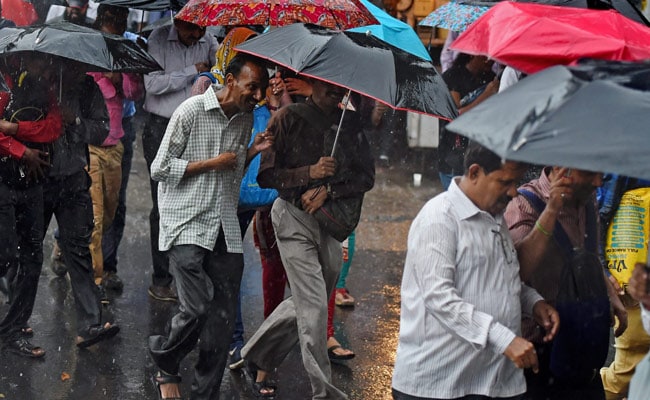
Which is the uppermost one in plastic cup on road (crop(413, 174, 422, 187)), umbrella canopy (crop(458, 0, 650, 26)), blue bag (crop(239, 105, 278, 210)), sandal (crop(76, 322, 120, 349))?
umbrella canopy (crop(458, 0, 650, 26))

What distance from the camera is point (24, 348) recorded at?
6.58 m

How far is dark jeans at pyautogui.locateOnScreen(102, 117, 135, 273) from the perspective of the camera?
8.15 m

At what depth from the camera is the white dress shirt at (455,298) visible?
160 inches

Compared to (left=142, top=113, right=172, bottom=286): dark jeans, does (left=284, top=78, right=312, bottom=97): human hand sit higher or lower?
higher

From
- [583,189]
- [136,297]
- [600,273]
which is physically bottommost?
[136,297]

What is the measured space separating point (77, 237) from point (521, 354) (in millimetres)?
3787

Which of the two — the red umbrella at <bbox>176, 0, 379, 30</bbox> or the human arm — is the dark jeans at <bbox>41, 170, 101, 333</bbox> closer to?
the red umbrella at <bbox>176, 0, 379, 30</bbox>

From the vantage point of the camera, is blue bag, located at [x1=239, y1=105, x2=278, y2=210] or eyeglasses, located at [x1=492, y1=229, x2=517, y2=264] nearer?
eyeglasses, located at [x1=492, y1=229, x2=517, y2=264]

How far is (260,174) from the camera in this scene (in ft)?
19.9

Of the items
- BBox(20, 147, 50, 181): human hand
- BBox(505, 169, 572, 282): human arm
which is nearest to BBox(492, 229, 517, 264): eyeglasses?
BBox(505, 169, 572, 282): human arm

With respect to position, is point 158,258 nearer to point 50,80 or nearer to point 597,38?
point 50,80

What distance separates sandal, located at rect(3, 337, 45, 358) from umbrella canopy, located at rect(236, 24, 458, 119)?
2.36 m

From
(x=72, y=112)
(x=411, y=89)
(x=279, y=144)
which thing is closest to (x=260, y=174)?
(x=279, y=144)

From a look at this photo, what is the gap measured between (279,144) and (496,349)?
241cm
